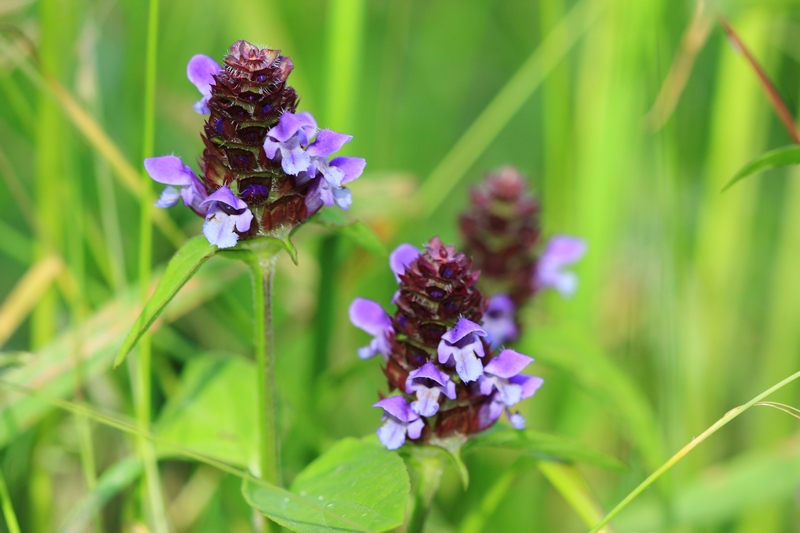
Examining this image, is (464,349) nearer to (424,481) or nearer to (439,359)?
(439,359)

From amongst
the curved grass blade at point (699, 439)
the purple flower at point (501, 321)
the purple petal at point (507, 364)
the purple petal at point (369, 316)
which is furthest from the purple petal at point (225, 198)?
the purple flower at point (501, 321)

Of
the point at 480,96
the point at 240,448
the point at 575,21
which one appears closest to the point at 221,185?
the point at 240,448

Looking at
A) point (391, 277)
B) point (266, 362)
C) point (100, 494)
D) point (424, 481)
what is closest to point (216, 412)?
point (100, 494)

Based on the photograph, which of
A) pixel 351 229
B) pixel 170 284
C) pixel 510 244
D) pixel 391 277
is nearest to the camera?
pixel 170 284

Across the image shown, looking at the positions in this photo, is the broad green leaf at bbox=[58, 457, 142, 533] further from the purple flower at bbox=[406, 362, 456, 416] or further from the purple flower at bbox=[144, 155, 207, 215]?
the purple flower at bbox=[406, 362, 456, 416]

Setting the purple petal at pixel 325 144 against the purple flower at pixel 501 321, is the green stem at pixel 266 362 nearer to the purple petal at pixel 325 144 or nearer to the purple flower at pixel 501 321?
the purple petal at pixel 325 144

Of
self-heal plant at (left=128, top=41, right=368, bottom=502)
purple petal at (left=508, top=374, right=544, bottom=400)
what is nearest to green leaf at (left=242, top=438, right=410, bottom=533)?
self-heal plant at (left=128, top=41, right=368, bottom=502)
